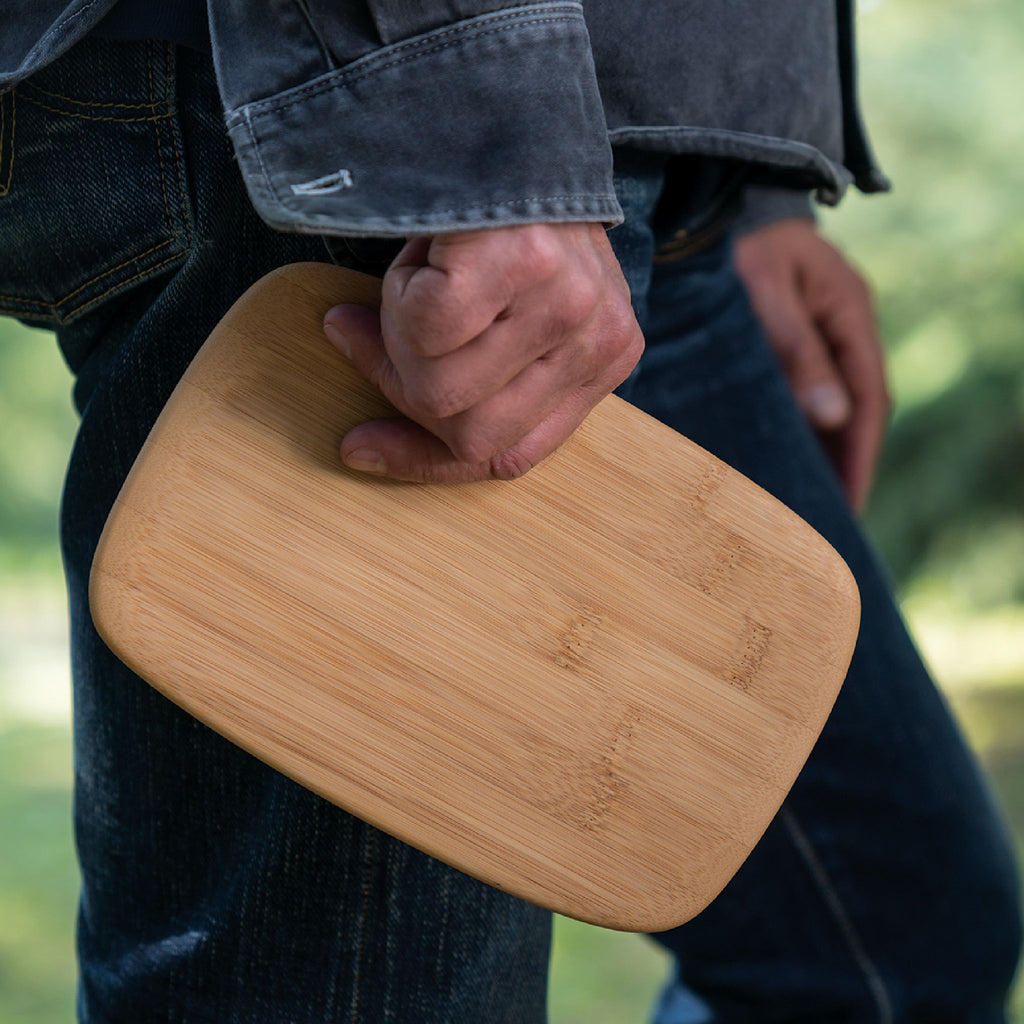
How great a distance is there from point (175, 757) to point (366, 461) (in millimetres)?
219

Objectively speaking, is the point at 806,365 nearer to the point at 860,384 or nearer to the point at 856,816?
the point at 860,384

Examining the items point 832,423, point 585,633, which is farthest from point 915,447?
point 585,633

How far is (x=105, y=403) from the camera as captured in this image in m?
0.63

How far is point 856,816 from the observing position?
1.00 m

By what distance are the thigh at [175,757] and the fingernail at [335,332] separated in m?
0.07

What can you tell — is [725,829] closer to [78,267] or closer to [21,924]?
[78,267]

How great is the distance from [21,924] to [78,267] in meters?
1.57

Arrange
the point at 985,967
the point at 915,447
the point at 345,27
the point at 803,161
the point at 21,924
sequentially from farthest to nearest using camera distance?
the point at 915,447, the point at 21,924, the point at 985,967, the point at 803,161, the point at 345,27

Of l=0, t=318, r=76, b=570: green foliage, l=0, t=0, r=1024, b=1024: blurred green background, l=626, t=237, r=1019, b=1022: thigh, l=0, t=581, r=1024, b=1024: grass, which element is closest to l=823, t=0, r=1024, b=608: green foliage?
l=0, t=0, r=1024, b=1024: blurred green background

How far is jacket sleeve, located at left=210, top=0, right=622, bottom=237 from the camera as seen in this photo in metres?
0.52

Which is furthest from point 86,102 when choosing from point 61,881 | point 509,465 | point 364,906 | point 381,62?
point 61,881

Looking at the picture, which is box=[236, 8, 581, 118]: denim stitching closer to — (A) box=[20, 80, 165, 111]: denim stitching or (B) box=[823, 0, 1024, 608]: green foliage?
(A) box=[20, 80, 165, 111]: denim stitching

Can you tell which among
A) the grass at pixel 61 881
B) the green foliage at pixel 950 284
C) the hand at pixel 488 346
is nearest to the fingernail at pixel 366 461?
the hand at pixel 488 346

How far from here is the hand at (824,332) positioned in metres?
1.19
